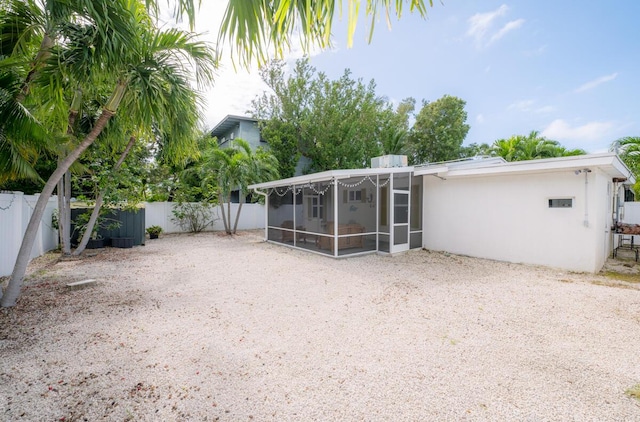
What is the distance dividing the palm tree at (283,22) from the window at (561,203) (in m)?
7.71

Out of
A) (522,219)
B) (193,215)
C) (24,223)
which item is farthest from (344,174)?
(193,215)

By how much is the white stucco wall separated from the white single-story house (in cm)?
2

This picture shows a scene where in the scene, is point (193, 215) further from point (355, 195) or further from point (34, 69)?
point (34, 69)

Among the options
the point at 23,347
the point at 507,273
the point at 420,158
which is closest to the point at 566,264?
the point at 507,273

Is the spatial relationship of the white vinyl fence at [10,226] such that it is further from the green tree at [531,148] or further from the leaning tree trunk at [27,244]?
the green tree at [531,148]

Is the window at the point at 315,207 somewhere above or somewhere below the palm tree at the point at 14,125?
below

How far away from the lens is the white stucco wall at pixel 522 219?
6910mm

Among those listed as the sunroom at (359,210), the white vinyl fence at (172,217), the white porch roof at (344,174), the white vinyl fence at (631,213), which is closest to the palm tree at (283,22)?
the white porch roof at (344,174)

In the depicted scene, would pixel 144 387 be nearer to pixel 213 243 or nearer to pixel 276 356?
pixel 276 356

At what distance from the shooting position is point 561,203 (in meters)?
7.21

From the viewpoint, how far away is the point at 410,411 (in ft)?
7.45

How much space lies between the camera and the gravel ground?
2330 mm

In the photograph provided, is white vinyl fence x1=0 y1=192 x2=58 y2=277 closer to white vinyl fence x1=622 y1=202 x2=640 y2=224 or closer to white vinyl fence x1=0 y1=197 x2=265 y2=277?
white vinyl fence x1=0 y1=197 x2=265 y2=277

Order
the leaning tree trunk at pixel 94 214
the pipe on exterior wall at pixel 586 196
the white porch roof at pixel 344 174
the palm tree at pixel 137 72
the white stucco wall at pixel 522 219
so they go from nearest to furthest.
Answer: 1. the palm tree at pixel 137 72
2. the pipe on exterior wall at pixel 586 196
3. the white stucco wall at pixel 522 219
4. the white porch roof at pixel 344 174
5. the leaning tree trunk at pixel 94 214
